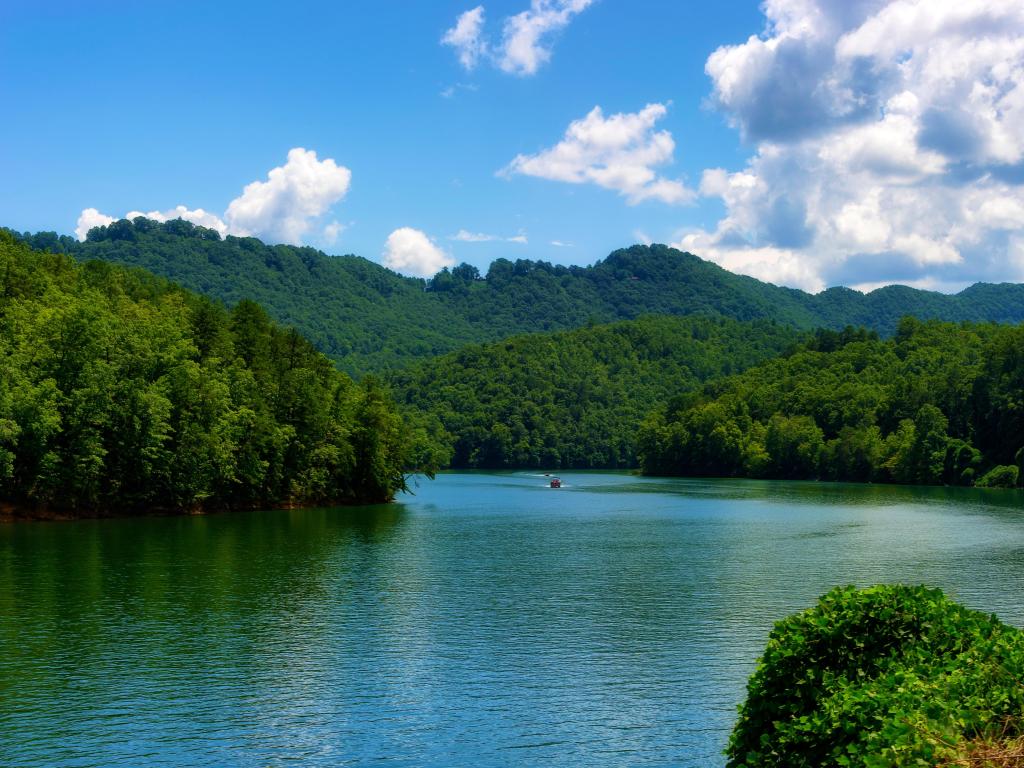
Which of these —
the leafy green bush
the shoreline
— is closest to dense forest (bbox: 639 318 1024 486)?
the shoreline

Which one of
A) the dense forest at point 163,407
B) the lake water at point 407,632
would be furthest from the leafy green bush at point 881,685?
the dense forest at point 163,407

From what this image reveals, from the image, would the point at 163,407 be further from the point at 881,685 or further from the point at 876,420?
the point at 876,420

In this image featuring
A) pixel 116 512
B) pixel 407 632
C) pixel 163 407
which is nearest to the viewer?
Answer: pixel 407 632

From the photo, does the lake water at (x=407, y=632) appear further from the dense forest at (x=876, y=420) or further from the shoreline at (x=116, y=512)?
the dense forest at (x=876, y=420)

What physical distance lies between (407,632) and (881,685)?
68.1ft

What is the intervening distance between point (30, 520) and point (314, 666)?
46078mm

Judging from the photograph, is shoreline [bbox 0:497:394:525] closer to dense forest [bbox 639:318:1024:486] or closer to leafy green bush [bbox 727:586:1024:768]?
leafy green bush [bbox 727:586:1024:768]

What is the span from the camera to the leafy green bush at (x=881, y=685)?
916 cm

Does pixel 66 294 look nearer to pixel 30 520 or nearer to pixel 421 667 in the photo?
pixel 30 520

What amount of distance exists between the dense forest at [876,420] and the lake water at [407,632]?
2835 inches

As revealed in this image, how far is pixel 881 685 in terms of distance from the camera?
1032 centimetres

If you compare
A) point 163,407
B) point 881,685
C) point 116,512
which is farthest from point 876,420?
point 881,685

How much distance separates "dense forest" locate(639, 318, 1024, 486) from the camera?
132 metres

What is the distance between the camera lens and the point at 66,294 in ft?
258
